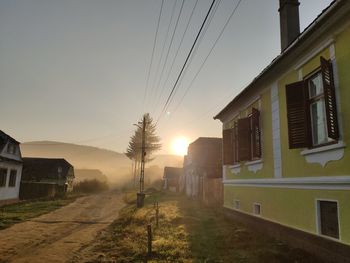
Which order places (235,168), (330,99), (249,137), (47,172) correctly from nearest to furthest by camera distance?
(330,99) < (249,137) < (235,168) < (47,172)

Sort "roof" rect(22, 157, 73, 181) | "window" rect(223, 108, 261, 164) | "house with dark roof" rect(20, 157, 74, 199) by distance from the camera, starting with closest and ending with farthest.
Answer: "window" rect(223, 108, 261, 164), "house with dark roof" rect(20, 157, 74, 199), "roof" rect(22, 157, 73, 181)

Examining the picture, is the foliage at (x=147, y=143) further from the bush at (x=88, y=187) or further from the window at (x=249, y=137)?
the window at (x=249, y=137)

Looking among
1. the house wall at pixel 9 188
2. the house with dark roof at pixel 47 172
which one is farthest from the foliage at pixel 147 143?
the house wall at pixel 9 188

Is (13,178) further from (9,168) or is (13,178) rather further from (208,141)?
(208,141)

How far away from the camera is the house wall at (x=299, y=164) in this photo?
5941mm

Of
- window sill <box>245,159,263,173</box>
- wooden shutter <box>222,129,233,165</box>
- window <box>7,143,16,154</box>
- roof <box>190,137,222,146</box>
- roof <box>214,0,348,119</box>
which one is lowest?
window sill <box>245,159,263,173</box>

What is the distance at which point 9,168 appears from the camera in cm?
2448

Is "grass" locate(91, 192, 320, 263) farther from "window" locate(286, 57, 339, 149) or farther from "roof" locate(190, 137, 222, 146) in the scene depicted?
"roof" locate(190, 137, 222, 146)

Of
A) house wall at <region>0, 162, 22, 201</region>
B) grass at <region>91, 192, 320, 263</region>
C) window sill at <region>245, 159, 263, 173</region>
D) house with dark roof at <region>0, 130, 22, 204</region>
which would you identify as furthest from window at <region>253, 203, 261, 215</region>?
house wall at <region>0, 162, 22, 201</region>

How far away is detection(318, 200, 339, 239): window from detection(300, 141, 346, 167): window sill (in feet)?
2.92

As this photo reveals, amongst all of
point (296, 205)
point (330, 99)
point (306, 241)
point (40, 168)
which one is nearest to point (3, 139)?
point (40, 168)

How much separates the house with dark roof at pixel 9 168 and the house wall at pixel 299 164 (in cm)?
1979

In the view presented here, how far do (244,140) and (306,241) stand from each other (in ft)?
14.7

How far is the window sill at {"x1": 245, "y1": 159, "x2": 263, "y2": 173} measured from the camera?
1002cm
